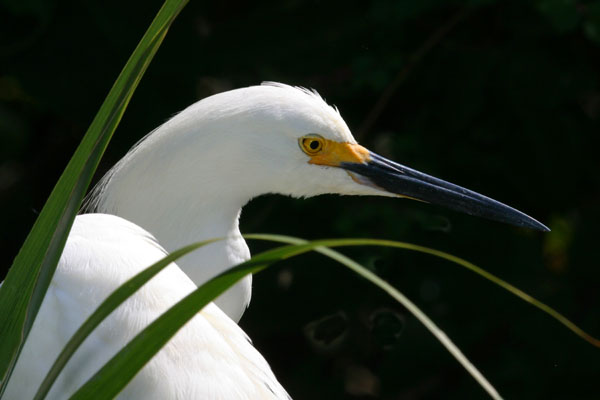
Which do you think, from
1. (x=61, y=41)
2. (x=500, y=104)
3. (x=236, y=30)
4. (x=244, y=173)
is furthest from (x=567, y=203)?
(x=61, y=41)

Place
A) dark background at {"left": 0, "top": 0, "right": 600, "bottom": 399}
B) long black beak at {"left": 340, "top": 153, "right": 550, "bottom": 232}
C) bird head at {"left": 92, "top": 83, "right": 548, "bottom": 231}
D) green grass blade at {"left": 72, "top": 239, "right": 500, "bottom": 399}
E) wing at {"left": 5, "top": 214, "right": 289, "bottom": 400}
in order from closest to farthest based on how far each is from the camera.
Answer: green grass blade at {"left": 72, "top": 239, "right": 500, "bottom": 399} → wing at {"left": 5, "top": 214, "right": 289, "bottom": 400} → bird head at {"left": 92, "top": 83, "right": 548, "bottom": 231} → long black beak at {"left": 340, "top": 153, "right": 550, "bottom": 232} → dark background at {"left": 0, "top": 0, "right": 600, "bottom": 399}

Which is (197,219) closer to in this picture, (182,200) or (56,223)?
(182,200)

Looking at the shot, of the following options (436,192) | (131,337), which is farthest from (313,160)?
(131,337)

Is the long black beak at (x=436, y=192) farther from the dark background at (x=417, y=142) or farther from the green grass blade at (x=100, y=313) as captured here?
the green grass blade at (x=100, y=313)

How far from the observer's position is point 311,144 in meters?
1.76

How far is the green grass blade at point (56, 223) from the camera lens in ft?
2.79

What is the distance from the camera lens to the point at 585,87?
2543mm

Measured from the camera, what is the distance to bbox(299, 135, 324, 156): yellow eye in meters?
1.74

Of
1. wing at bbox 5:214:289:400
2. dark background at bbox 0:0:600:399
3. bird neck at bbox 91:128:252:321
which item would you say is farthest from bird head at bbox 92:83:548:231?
dark background at bbox 0:0:600:399

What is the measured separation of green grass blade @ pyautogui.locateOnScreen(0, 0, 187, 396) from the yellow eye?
0.87 metres

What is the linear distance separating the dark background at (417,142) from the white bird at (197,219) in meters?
0.73

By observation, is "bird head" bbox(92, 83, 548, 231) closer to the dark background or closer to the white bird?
the white bird

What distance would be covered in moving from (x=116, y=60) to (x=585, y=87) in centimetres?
142

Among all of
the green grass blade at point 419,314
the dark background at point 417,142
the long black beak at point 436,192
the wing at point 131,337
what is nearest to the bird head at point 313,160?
the long black beak at point 436,192
